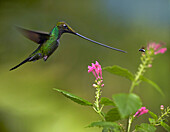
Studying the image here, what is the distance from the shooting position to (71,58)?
2107mm

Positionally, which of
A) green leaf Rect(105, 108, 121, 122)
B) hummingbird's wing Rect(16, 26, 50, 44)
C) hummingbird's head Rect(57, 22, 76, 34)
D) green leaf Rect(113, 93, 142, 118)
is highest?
hummingbird's head Rect(57, 22, 76, 34)

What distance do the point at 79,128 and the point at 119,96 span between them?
1.83 m

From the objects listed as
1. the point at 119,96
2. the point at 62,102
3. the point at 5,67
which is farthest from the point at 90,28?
the point at 119,96

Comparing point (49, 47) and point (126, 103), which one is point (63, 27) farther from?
point (126, 103)

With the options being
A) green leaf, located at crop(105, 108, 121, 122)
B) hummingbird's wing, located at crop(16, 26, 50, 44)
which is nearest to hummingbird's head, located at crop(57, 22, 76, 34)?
hummingbird's wing, located at crop(16, 26, 50, 44)

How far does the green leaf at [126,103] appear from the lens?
0.85 feet

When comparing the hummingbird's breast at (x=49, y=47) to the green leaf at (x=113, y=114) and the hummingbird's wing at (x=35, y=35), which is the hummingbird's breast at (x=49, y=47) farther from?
the green leaf at (x=113, y=114)

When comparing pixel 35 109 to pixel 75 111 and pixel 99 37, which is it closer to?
pixel 75 111

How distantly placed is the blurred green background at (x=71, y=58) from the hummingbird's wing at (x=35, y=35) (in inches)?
52.4

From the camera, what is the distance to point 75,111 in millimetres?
2105

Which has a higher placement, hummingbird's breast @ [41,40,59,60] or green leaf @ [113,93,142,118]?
hummingbird's breast @ [41,40,59,60]

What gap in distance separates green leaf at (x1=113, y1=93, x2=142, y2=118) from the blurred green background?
1.78 m

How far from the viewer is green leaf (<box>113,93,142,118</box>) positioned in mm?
260

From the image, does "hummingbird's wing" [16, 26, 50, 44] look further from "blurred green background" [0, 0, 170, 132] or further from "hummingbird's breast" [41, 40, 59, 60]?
"blurred green background" [0, 0, 170, 132]
